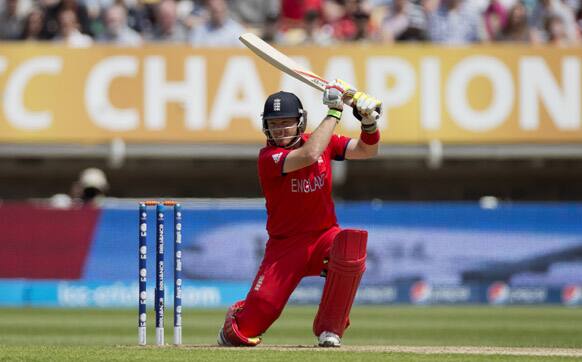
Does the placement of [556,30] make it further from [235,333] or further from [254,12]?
[235,333]

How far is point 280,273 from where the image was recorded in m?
8.43

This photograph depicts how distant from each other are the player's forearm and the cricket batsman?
0.22 metres

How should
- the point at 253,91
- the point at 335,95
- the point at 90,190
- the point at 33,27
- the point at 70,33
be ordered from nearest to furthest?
the point at 335,95
the point at 90,190
the point at 253,91
the point at 70,33
the point at 33,27

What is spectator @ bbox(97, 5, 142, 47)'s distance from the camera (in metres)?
17.4

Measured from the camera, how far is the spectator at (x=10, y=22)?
1770 centimetres

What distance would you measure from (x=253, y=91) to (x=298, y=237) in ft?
29.2

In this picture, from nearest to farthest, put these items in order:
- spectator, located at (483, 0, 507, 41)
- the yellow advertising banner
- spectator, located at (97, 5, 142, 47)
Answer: the yellow advertising banner < spectator, located at (97, 5, 142, 47) < spectator, located at (483, 0, 507, 41)

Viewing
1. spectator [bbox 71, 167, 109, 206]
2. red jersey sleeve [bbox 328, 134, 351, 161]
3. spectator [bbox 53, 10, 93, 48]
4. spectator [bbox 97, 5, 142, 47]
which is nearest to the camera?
red jersey sleeve [bbox 328, 134, 351, 161]

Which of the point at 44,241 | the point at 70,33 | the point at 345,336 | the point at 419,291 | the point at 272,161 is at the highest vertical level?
the point at 272,161

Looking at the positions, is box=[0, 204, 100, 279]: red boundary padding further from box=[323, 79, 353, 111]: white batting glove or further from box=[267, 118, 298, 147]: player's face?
box=[323, 79, 353, 111]: white batting glove

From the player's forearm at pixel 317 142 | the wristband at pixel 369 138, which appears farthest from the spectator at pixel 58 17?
the player's forearm at pixel 317 142

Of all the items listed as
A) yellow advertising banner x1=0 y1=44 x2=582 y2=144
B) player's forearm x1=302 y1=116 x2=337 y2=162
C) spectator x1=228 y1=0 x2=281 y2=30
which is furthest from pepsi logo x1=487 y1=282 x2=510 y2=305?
player's forearm x1=302 y1=116 x2=337 y2=162

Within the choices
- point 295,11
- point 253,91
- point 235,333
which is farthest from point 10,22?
point 235,333

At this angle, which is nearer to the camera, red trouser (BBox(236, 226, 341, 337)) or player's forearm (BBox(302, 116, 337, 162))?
player's forearm (BBox(302, 116, 337, 162))
